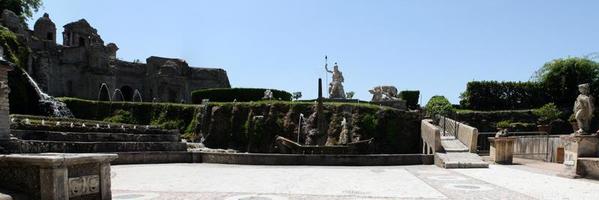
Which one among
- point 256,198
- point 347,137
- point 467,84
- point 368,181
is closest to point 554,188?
point 368,181

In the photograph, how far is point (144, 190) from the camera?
412 inches

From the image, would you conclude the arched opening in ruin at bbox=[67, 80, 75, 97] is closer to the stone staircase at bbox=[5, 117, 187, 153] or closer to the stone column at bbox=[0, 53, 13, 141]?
the stone staircase at bbox=[5, 117, 187, 153]

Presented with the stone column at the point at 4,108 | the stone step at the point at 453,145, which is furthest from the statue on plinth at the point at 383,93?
the stone column at the point at 4,108

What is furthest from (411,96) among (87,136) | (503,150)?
(87,136)

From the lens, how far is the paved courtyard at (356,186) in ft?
31.5

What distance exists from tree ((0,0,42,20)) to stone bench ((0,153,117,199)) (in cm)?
4644

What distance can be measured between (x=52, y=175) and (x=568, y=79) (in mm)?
52571

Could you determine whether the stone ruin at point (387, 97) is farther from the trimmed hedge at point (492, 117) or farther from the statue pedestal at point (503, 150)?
the statue pedestal at point (503, 150)

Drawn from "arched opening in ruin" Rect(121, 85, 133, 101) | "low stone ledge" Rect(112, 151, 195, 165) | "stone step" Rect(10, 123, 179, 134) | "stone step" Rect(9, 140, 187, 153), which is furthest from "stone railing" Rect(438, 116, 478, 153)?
"arched opening in ruin" Rect(121, 85, 133, 101)

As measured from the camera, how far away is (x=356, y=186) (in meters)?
11.2

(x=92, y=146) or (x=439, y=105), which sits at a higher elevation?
(x=439, y=105)

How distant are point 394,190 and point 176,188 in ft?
16.3

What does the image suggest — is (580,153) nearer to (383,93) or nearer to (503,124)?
(503,124)

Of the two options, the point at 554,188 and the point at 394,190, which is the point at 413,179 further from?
the point at 554,188
